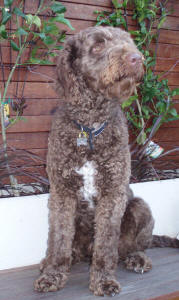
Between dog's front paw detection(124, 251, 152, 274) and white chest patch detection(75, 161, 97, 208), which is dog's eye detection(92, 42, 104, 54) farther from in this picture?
dog's front paw detection(124, 251, 152, 274)

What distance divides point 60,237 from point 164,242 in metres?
0.85

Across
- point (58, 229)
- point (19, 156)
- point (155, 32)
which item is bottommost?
point (58, 229)

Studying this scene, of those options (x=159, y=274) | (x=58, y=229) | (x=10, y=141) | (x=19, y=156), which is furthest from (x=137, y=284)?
(x=10, y=141)

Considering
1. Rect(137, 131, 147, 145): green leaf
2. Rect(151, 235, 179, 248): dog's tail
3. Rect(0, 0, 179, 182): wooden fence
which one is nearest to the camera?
Rect(151, 235, 179, 248): dog's tail

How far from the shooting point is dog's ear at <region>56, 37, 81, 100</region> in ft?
5.62

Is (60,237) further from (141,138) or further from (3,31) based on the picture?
(141,138)

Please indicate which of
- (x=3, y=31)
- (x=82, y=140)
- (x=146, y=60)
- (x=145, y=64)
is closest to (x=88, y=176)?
(x=82, y=140)

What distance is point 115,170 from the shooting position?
1.71 meters

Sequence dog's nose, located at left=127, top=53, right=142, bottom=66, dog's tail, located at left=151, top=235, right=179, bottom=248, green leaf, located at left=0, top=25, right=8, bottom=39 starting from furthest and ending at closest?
1. dog's tail, located at left=151, top=235, right=179, bottom=248
2. green leaf, located at left=0, top=25, right=8, bottom=39
3. dog's nose, located at left=127, top=53, right=142, bottom=66

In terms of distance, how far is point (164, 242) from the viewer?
229cm

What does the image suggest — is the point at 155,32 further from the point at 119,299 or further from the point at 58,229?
the point at 119,299

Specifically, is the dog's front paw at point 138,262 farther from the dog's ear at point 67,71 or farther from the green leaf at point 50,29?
the green leaf at point 50,29

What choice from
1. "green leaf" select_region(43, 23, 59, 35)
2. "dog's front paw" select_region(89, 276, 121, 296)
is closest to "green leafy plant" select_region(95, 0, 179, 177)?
"green leaf" select_region(43, 23, 59, 35)

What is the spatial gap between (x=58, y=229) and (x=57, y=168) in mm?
338
